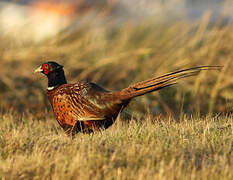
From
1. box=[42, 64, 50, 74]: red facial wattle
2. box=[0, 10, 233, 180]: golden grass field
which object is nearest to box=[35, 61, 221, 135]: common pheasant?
box=[0, 10, 233, 180]: golden grass field

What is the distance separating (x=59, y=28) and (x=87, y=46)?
2.42 ft

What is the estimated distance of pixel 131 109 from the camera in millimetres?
8328

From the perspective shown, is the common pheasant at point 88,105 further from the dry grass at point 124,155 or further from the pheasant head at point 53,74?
the dry grass at point 124,155

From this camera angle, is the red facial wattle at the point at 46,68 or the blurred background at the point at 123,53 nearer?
the red facial wattle at the point at 46,68

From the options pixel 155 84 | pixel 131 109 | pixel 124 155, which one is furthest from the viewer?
pixel 131 109

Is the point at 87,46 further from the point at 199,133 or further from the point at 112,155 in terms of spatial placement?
the point at 112,155

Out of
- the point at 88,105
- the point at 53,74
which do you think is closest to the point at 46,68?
the point at 53,74

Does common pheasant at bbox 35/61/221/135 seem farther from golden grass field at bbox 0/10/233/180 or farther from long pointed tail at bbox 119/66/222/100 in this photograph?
golden grass field at bbox 0/10/233/180

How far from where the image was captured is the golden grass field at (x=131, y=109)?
3.38m

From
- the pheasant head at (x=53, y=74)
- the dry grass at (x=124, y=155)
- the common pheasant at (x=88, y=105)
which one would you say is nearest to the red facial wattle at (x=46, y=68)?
the pheasant head at (x=53, y=74)

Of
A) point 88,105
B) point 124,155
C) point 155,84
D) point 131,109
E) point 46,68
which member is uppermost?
point 46,68

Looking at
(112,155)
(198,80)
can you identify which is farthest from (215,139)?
(198,80)

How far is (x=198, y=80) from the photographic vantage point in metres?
8.82

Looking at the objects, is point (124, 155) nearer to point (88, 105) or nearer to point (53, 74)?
point (88, 105)
